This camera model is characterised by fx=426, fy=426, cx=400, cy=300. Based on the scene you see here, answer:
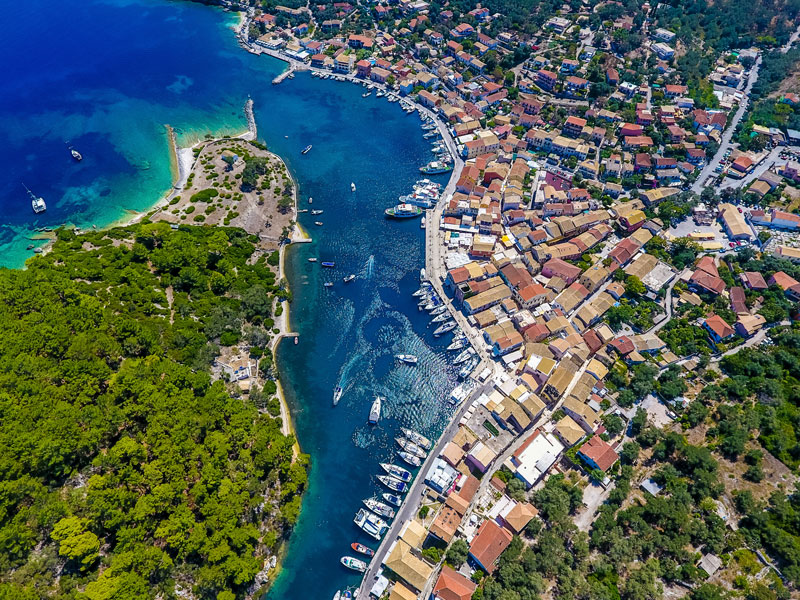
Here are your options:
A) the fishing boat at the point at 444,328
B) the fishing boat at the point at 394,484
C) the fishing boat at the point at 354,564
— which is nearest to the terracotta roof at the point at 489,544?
Result: the fishing boat at the point at 394,484

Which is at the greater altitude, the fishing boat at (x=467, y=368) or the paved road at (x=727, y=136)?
the paved road at (x=727, y=136)

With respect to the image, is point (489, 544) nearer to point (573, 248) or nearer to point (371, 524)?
point (371, 524)

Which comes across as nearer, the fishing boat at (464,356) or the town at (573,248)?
the town at (573,248)

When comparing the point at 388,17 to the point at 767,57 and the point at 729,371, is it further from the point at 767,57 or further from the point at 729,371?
the point at 729,371

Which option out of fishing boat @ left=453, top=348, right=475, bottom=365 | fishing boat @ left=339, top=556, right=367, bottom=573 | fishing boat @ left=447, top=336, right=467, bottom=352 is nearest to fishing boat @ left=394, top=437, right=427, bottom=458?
fishing boat @ left=339, top=556, right=367, bottom=573

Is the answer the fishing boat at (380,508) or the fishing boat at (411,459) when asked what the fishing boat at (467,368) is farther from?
the fishing boat at (380,508)

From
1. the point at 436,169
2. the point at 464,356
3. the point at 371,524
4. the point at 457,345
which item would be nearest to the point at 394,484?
the point at 371,524

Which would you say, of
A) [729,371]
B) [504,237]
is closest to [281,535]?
[504,237]
